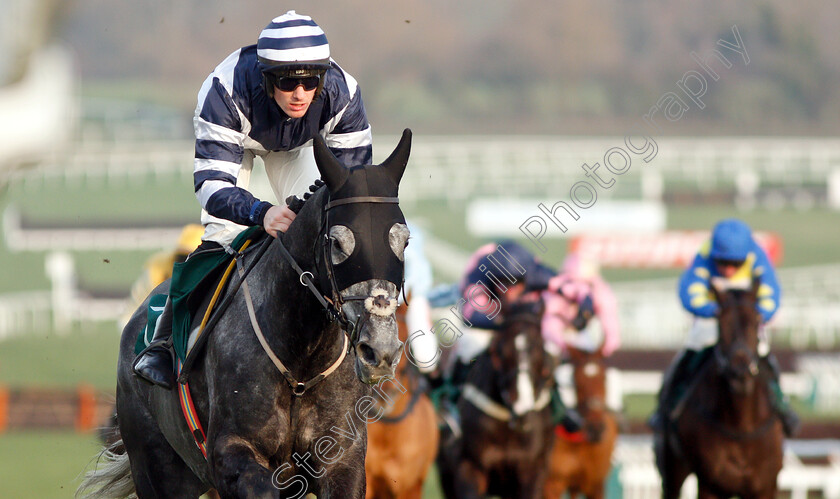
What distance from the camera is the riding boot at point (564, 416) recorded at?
7.01 m

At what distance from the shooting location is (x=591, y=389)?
26.3 ft

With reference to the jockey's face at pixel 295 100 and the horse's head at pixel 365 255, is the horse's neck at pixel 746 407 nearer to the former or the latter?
the jockey's face at pixel 295 100

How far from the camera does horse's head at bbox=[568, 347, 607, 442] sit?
766cm

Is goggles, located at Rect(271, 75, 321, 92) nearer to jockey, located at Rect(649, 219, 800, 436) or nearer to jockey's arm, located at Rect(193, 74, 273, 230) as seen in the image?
jockey's arm, located at Rect(193, 74, 273, 230)

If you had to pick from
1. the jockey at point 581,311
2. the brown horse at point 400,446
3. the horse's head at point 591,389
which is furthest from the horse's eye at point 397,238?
the jockey at point 581,311

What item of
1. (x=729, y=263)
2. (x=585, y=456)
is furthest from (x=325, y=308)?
(x=585, y=456)

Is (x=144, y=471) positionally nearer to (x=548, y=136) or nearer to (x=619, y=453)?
(x=619, y=453)

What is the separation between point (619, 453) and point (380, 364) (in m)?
6.57

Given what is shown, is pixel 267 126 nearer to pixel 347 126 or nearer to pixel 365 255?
pixel 347 126

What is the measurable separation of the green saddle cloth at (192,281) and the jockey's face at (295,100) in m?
0.36

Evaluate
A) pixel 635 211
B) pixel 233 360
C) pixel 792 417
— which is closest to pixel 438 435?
pixel 792 417

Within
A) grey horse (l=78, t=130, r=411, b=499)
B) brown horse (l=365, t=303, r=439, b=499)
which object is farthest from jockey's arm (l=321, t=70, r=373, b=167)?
brown horse (l=365, t=303, r=439, b=499)

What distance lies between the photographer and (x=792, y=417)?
265 inches

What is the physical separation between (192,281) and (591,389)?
181 inches
